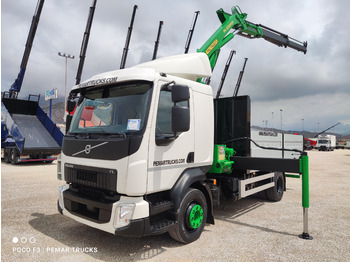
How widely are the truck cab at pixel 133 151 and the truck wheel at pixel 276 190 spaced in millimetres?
3062

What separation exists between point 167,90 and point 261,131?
10.1 feet

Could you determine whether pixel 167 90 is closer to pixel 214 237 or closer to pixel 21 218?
pixel 214 237

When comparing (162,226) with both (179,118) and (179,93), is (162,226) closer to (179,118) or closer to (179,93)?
(179,118)

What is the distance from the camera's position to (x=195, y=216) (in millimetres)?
3992

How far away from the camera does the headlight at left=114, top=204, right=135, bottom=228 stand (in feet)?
10.3

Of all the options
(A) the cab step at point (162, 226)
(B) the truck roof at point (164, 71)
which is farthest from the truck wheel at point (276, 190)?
(A) the cab step at point (162, 226)

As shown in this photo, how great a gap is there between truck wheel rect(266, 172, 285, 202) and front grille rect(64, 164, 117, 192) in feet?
15.6

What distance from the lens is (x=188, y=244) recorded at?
3.85m

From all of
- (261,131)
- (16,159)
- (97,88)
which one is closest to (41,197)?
(97,88)

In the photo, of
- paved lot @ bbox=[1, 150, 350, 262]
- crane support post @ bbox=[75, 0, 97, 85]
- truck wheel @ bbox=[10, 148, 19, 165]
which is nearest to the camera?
paved lot @ bbox=[1, 150, 350, 262]

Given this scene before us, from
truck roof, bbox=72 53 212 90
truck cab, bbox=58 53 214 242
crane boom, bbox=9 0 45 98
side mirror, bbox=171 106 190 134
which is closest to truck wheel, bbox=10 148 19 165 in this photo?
crane boom, bbox=9 0 45 98

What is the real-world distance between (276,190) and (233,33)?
5.35m

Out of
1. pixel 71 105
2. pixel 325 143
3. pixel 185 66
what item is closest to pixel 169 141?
pixel 185 66

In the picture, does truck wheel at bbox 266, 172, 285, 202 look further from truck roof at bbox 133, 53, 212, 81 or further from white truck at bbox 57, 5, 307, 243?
truck roof at bbox 133, 53, 212, 81
